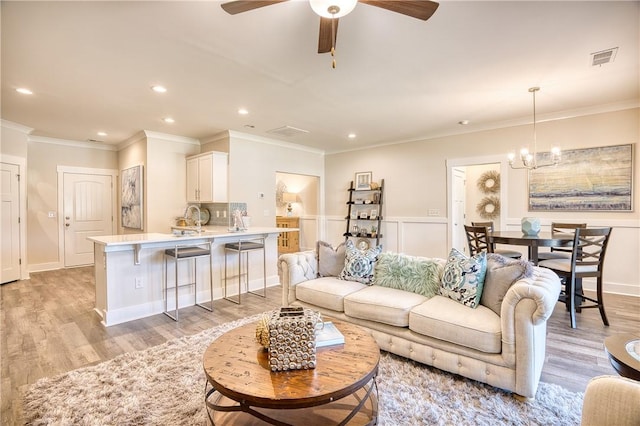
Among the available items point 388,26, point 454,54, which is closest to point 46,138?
point 388,26

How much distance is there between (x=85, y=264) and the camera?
679 centimetres

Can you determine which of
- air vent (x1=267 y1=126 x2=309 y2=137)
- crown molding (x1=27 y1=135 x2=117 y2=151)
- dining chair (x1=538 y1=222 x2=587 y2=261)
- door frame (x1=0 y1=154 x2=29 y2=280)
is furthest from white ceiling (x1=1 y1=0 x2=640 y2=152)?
dining chair (x1=538 y1=222 x2=587 y2=261)

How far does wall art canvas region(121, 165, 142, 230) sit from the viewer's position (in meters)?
5.77

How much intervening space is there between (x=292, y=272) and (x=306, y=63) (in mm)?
2091

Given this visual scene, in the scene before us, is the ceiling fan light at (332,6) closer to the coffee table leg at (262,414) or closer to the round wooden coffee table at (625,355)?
the coffee table leg at (262,414)

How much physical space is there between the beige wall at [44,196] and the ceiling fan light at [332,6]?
22.9 feet

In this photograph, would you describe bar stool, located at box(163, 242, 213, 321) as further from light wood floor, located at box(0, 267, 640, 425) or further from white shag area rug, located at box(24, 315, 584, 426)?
white shag area rug, located at box(24, 315, 584, 426)

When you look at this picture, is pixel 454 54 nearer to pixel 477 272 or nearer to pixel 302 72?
pixel 302 72

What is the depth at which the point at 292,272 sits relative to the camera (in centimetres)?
333

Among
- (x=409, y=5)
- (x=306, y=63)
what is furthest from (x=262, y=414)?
(x=306, y=63)

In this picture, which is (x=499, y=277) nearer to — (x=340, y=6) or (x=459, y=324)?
(x=459, y=324)

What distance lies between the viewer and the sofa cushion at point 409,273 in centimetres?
286

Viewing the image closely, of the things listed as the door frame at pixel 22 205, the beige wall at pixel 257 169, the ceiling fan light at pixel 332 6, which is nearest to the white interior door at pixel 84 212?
the door frame at pixel 22 205

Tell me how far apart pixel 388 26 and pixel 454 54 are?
80cm
